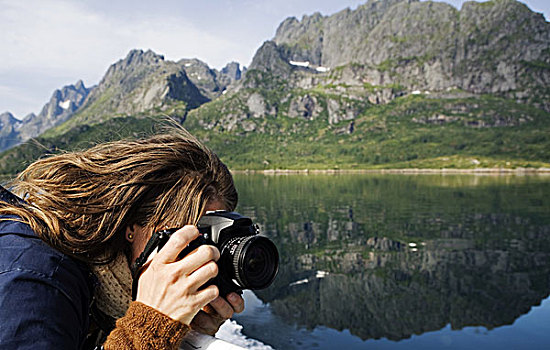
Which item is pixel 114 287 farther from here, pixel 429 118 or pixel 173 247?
pixel 429 118

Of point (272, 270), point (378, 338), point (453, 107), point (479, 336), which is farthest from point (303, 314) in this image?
point (453, 107)

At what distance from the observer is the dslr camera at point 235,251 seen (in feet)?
4.90

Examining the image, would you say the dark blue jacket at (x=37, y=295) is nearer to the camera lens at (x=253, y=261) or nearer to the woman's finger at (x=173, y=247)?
the woman's finger at (x=173, y=247)

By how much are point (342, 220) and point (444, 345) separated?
50.8ft

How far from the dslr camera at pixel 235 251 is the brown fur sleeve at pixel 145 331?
0.24 m

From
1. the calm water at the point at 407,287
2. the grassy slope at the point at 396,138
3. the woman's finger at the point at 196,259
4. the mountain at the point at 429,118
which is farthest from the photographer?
the mountain at the point at 429,118

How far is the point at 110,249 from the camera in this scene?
57.1 inches

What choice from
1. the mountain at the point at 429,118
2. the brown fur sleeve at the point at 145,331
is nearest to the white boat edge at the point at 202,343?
the brown fur sleeve at the point at 145,331

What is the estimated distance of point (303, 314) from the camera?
10320 millimetres

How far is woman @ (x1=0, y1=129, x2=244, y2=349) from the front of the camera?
107 centimetres

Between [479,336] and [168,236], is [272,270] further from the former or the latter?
[479,336]

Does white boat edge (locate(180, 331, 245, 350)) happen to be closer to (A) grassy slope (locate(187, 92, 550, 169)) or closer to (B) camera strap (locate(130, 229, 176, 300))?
(B) camera strap (locate(130, 229, 176, 300))

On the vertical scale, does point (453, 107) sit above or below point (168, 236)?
above

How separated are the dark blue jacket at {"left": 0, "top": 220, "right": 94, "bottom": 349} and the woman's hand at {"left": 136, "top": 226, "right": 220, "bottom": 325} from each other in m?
0.20
